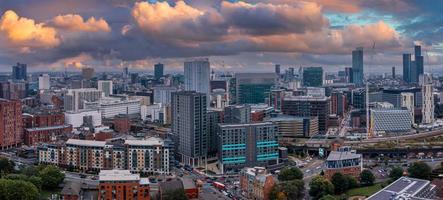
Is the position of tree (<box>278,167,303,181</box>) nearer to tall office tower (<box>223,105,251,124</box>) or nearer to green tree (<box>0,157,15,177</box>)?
tall office tower (<box>223,105,251,124</box>)

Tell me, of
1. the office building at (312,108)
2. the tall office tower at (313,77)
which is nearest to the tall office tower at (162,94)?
the office building at (312,108)

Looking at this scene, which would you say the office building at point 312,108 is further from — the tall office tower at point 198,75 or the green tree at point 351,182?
the green tree at point 351,182

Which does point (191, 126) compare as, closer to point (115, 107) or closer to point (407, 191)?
point (407, 191)

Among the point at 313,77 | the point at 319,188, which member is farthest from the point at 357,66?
the point at 319,188

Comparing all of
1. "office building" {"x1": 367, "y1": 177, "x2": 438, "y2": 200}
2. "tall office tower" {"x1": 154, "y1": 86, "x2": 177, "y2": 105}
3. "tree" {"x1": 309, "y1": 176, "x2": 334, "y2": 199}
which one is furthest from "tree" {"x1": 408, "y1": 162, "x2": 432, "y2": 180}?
"tall office tower" {"x1": 154, "y1": 86, "x2": 177, "y2": 105}

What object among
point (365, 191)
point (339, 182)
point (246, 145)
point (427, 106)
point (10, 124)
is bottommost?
point (365, 191)

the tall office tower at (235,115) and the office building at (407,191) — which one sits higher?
the tall office tower at (235,115)

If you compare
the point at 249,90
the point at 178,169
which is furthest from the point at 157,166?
the point at 249,90
